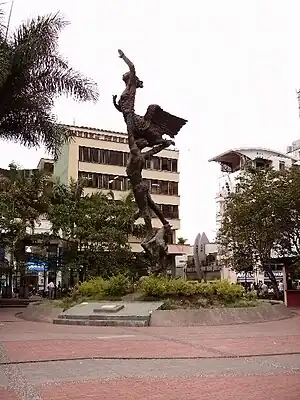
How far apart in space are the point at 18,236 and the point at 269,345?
19794 millimetres

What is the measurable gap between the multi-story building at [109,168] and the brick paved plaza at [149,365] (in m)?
31.9

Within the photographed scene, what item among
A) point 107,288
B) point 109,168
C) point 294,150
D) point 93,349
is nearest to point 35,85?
point 107,288

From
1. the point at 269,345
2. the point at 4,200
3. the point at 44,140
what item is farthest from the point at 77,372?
the point at 4,200

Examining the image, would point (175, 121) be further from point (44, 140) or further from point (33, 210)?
point (33, 210)

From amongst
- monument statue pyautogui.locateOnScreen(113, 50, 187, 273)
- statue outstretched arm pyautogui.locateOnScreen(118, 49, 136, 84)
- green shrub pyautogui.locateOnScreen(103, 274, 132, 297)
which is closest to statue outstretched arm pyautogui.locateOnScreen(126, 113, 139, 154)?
monument statue pyautogui.locateOnScreen(113, 50, 187, 273)

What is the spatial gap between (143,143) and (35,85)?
397 cm

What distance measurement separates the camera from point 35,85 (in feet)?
52.4

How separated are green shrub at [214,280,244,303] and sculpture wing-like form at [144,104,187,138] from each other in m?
5.51

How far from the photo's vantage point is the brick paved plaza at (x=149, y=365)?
579cm

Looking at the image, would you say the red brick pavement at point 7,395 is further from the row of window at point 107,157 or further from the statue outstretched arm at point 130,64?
the row of window at point 107,157

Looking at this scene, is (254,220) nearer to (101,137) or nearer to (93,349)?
(93,349)

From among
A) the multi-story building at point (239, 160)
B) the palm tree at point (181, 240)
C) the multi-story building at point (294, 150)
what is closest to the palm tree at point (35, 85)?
the palm tree at point (181, 240)

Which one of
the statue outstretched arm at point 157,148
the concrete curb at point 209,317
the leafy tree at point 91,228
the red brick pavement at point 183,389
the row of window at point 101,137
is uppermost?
the row of window at point 101,137

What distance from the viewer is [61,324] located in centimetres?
1451
